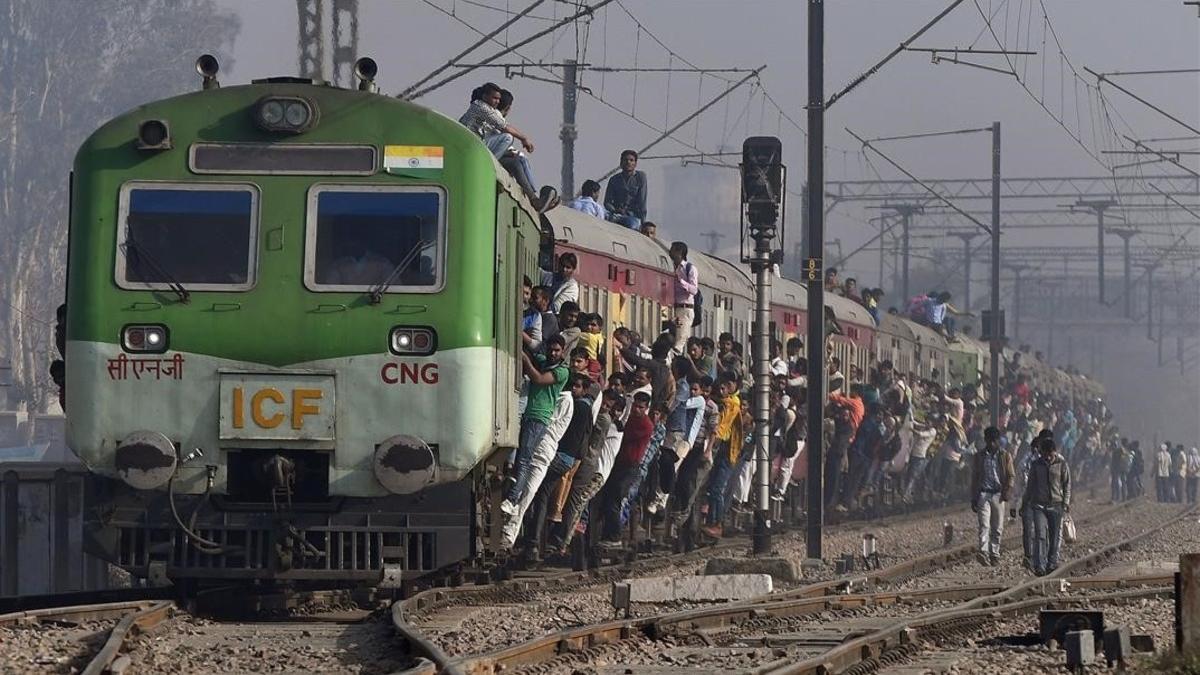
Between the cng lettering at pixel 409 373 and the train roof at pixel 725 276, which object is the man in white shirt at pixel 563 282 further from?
the train roof at pixel 725 276

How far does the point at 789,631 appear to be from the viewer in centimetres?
1298

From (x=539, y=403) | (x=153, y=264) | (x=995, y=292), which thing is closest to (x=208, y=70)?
(x=153, y=264)

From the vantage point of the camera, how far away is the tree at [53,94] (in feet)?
247

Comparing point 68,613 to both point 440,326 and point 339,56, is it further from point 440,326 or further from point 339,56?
point 339,56

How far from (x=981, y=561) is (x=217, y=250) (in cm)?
1162

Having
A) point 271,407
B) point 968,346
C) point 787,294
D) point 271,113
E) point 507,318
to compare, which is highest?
point 271,113

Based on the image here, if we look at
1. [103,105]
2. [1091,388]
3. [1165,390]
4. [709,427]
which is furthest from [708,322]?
[1165,390]

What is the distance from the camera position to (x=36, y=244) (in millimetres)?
76062

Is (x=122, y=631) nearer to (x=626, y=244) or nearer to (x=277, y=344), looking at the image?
(x=277, y=344)

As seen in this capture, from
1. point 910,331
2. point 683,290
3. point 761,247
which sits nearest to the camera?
point 761,247

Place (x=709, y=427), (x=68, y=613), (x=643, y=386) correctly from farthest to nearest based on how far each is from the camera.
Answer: (x=709, y=427) < (x=643, y=386) < (x=68, y=613)

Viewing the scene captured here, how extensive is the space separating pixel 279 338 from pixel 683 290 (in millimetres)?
10583

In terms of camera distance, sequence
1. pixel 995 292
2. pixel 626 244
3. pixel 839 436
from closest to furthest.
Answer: pixel 626 244 → pixel 839 436 → pixel 995 292

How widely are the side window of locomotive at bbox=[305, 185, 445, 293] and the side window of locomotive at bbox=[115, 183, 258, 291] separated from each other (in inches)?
13.8
